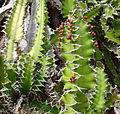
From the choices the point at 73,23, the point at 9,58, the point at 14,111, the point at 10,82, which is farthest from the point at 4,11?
the point at 73,23

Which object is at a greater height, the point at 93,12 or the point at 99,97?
the point at 93,12

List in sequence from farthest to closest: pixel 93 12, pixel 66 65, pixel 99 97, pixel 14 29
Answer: pixel 93 12 → pixel 14 29 → pixel 99 97 → pixel 66 65

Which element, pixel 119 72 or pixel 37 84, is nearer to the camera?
pixel 37 84

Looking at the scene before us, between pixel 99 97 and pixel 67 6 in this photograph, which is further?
pixel 67 6

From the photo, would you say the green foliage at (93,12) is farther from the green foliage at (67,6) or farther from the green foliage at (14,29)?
the green foliage at (14,29)

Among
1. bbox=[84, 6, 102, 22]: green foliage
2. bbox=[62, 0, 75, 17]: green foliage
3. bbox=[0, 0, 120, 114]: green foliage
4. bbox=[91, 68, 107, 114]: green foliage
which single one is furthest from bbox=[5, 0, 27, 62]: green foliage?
bbox=[91, 68, 107, 114]: green foliage

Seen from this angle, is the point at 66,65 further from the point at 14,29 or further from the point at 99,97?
the point at 14,29

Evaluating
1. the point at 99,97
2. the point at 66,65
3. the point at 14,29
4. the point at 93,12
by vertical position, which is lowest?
the point at 99,97

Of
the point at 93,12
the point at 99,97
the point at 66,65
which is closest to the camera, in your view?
the point at 66,65

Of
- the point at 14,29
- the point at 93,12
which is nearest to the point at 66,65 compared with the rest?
the point at 14,29

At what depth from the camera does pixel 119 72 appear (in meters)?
1.97

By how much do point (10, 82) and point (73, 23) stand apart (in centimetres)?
58

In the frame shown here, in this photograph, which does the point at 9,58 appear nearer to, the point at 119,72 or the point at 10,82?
the point at 10,82

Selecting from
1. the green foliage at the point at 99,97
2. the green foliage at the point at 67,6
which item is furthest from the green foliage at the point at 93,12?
the green foliage at the point at 99,97
